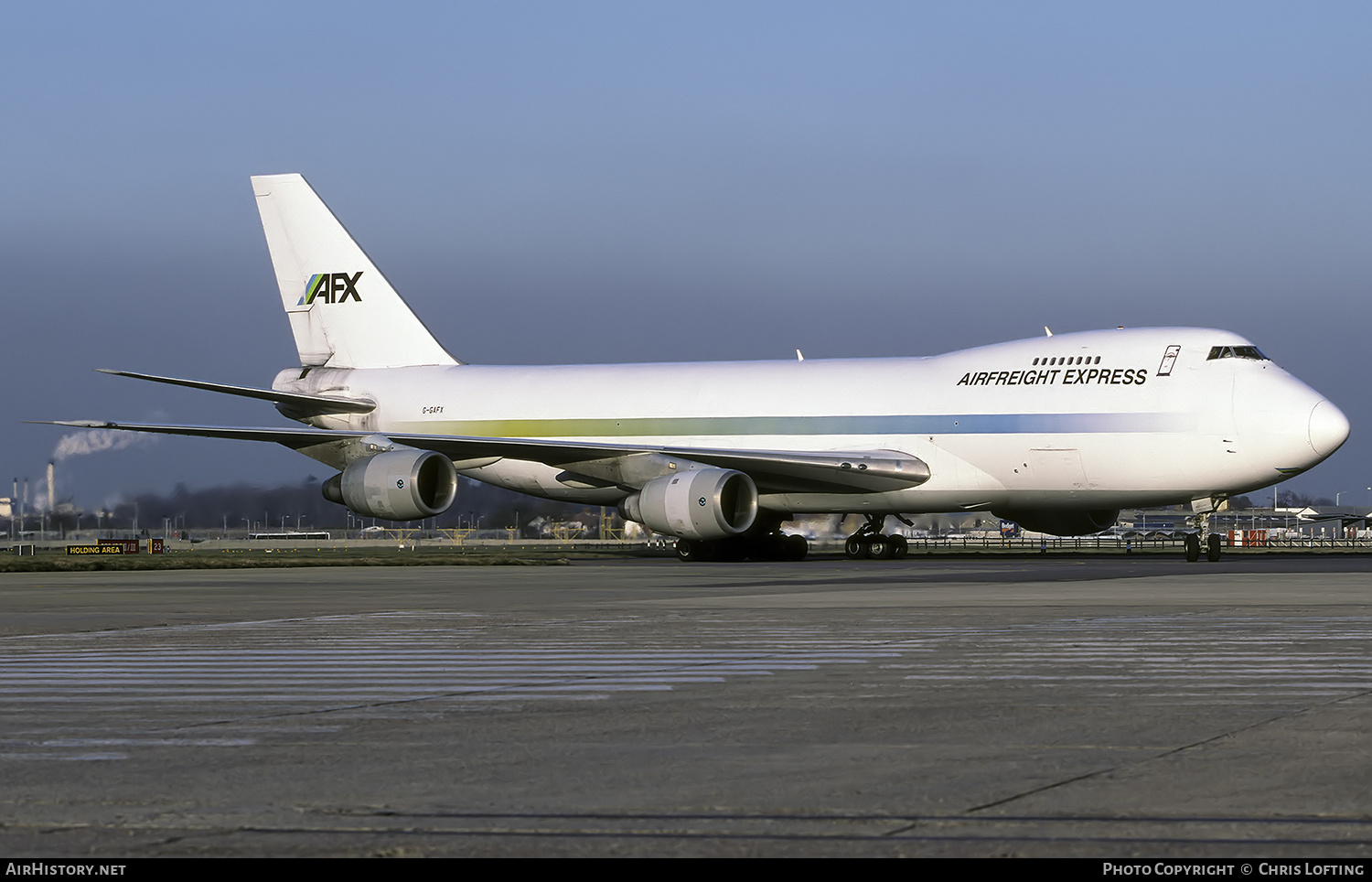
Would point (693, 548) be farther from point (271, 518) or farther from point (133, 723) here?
point (133, 723)

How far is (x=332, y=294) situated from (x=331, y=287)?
7.0 inches

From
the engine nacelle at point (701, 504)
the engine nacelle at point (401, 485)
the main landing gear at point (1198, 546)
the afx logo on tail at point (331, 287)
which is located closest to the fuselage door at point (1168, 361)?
the main landing gear at point (1198, 546)

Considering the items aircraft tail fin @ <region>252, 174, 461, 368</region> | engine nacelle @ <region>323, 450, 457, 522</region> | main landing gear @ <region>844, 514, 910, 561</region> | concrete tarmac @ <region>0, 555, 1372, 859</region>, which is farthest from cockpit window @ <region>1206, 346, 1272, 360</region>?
aircraft tail fin @ <region>252, 174, 461, 368</region>

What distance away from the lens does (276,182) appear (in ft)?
140

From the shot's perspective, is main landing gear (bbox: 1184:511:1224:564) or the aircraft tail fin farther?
the aircraft tail fin

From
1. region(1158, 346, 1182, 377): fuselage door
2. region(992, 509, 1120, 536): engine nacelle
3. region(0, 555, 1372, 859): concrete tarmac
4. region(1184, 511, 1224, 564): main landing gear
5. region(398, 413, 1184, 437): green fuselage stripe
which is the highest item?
region(1158, 346, 1182, 377): fuselage door

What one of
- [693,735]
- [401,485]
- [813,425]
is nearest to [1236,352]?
[813,425]

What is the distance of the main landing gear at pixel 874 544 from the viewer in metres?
37.6

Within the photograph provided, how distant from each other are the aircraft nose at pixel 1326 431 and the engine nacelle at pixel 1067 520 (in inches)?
217

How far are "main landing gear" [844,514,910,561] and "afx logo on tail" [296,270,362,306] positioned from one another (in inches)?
573

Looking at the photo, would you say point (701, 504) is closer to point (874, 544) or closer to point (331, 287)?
point (874, 544)

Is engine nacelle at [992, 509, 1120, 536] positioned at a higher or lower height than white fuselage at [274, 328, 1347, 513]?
lower

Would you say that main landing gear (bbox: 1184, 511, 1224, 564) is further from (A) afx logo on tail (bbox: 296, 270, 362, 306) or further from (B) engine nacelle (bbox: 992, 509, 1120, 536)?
(A) afx logo on tail (bbox: 296, 270, 362, 306)

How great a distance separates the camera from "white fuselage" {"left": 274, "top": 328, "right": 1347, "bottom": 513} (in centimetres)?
3123
